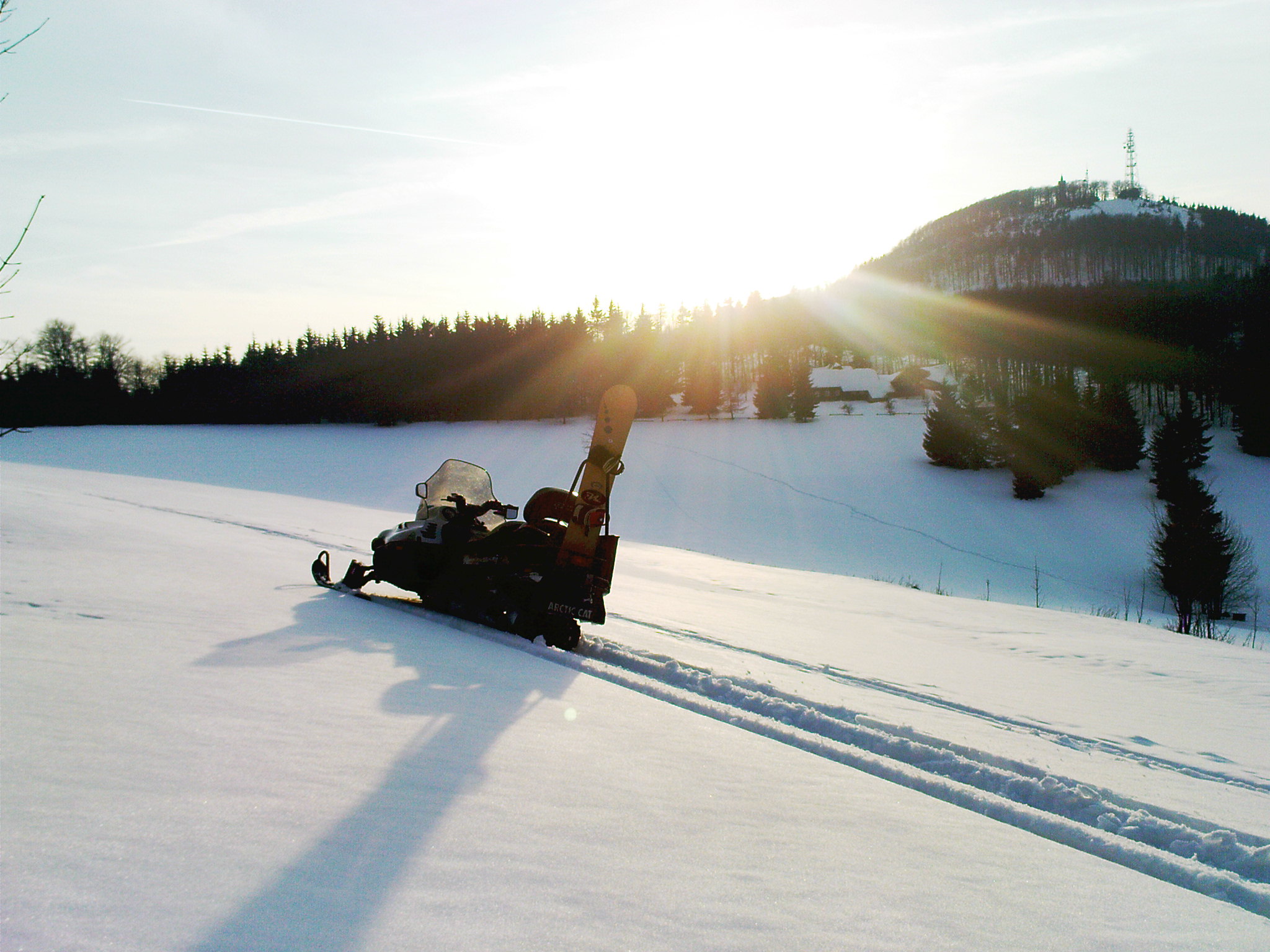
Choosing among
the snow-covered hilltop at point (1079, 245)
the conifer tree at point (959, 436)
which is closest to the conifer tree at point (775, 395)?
the conifer tree at point (959, 436)

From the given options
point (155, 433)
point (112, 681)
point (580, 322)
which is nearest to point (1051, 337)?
point (580, 322)

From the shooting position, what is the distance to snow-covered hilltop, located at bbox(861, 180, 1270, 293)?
434 ft

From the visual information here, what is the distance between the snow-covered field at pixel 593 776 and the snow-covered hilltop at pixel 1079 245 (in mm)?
124801

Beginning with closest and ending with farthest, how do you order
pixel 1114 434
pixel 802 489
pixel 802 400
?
1. pixel 1114 434
2. pixel 802 489
3. pixel 802 400

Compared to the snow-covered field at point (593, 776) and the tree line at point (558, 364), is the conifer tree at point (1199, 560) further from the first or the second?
the tree line at point (558, 364)

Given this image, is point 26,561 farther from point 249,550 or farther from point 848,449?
point 848,449

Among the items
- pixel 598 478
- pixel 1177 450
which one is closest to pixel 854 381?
pixel 1177 450

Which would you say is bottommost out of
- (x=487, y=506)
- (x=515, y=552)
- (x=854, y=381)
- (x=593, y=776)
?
(x=593, y=776)

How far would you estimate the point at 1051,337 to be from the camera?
6119 centimetres

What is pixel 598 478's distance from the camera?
279 inches

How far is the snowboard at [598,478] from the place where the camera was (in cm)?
707

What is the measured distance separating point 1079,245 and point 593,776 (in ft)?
554

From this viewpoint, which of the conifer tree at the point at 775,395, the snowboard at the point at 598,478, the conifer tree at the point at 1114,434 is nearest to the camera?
the snowboard at the point at 598,478

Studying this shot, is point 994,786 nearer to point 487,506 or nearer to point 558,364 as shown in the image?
point 487,506
